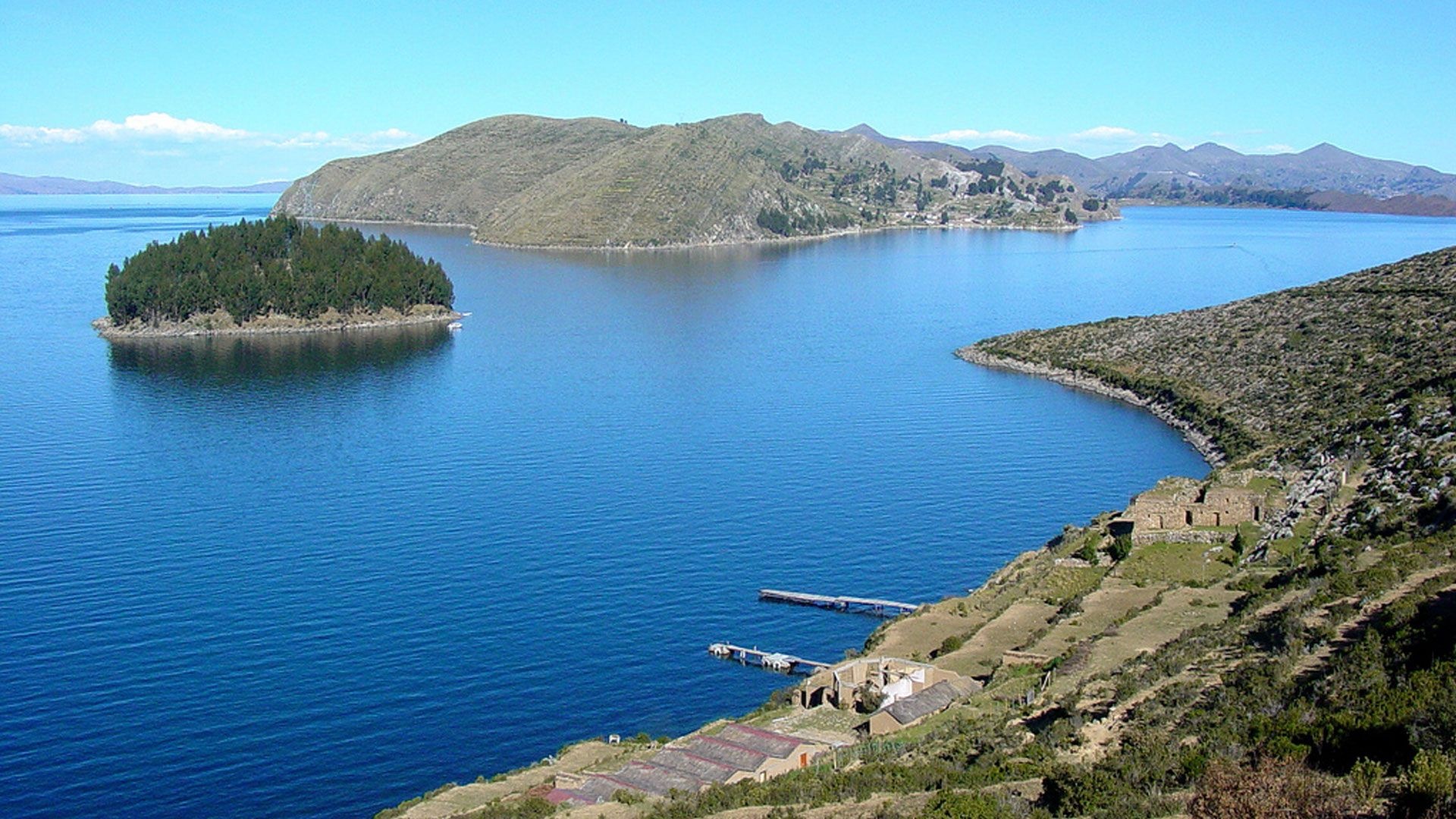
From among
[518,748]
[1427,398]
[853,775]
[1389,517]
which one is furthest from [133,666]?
[1427,398]

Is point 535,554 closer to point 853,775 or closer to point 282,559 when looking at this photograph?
point 282,559

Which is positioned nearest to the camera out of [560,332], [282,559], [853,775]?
[853,775]

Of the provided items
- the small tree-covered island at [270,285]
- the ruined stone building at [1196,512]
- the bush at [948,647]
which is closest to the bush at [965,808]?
the bush at [948,647]

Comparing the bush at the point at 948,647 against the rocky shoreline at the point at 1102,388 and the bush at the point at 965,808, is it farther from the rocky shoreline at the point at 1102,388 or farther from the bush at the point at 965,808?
the rocky shoreline at the point at 1102,388

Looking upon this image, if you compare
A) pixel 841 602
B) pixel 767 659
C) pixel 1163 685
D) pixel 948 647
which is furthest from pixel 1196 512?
pixel 1163 685

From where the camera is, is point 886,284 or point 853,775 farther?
point 886,284

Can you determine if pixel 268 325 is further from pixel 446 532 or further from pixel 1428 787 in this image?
pixel 1428 787

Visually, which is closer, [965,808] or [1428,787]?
[1428,787]
